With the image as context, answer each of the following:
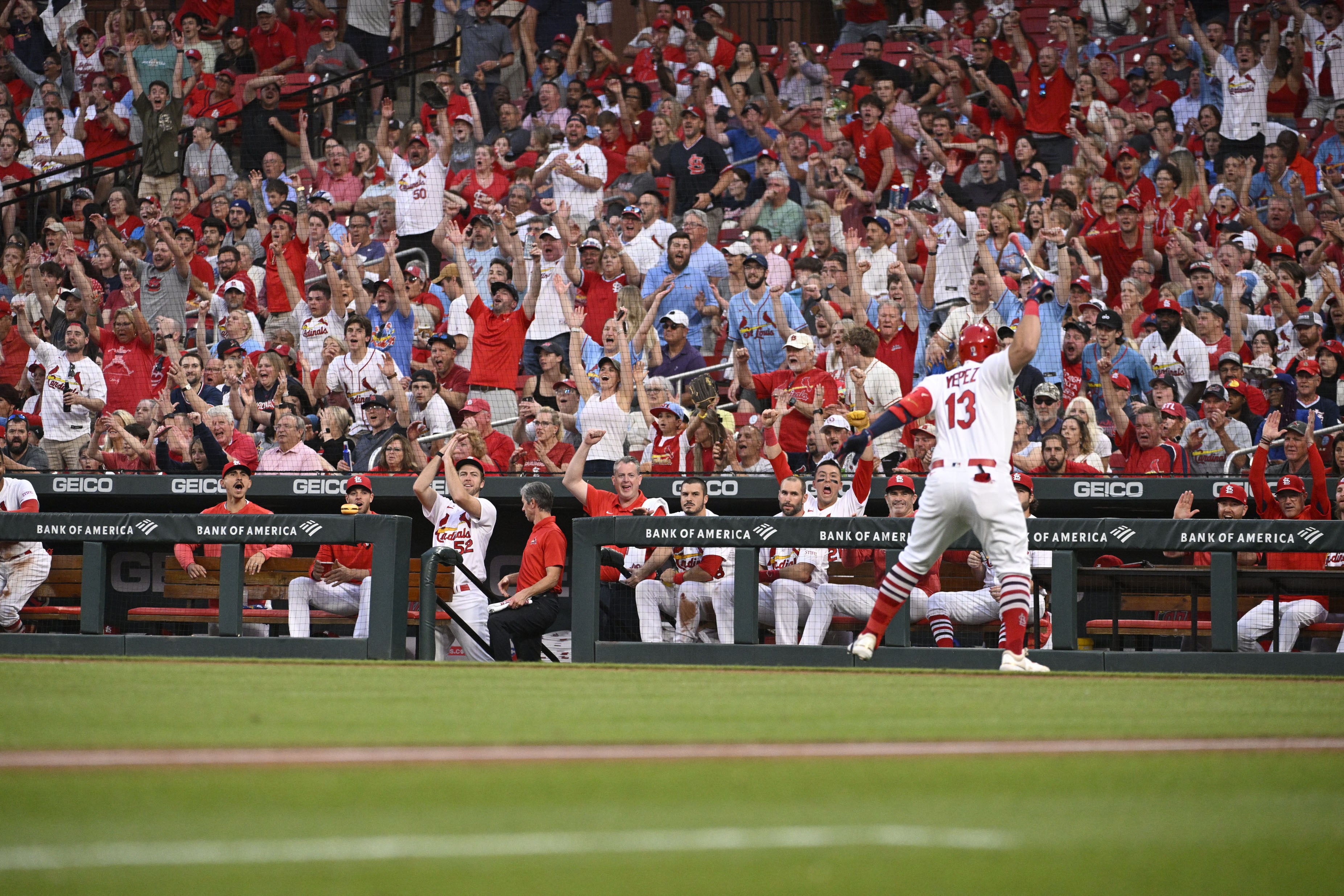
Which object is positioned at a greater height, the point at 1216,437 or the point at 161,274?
the point at 161,274

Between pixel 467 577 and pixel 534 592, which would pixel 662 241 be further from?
pixel 534 592

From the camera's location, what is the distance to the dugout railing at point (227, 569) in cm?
947

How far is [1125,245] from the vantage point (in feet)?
41.1

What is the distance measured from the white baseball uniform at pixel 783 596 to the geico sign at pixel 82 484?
5292 millimetres

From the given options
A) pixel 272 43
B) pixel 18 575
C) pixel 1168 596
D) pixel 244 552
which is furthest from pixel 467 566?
pixel 272 43

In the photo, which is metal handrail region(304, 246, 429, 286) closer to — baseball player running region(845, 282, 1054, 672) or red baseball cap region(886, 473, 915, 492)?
red baseball cap region(886, 473, 915, 492)

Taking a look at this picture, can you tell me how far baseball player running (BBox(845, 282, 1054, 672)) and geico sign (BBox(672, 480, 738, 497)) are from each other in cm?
279

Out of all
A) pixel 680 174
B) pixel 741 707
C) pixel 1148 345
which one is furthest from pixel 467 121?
pixel 741 707

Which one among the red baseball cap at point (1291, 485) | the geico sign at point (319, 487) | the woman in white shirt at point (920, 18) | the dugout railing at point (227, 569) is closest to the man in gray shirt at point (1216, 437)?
the red baseball cap at point (1291, 485)

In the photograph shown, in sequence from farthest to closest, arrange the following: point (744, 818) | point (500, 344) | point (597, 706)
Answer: point (500, 344) → point (597, 706) → point (744, 818)

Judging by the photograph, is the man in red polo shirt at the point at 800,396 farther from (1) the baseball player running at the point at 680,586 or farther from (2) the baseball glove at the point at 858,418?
(1) the baseball player running at the point at 680,586

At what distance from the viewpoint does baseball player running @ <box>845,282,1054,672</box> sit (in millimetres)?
7625

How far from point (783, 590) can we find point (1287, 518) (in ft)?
10.4

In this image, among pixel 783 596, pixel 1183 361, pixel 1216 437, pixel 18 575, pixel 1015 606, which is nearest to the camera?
pixel 1015 606
